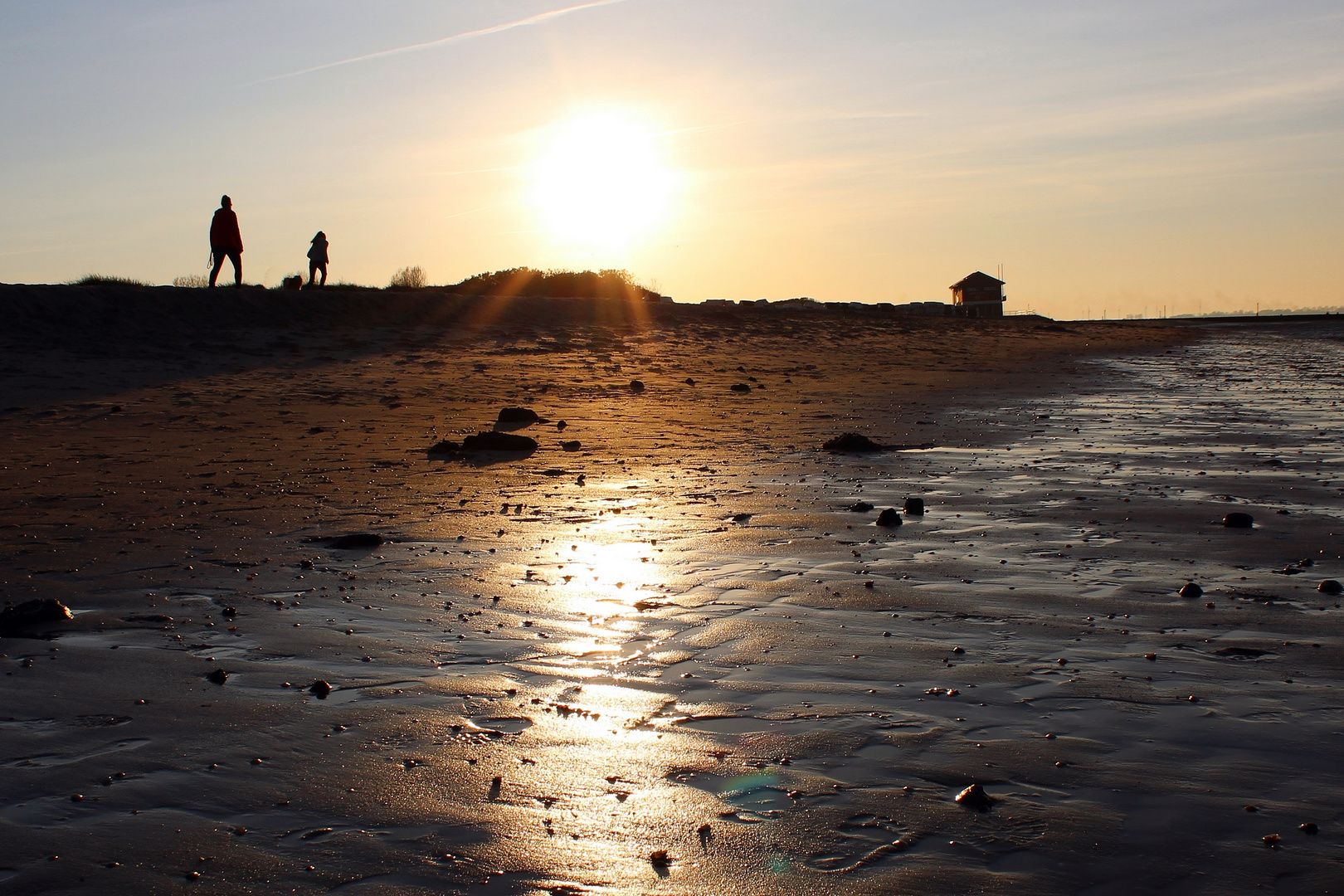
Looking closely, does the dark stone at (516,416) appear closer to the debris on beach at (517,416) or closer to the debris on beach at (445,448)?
the debris on beach at (517,416)

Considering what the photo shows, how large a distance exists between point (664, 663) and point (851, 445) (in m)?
6.58

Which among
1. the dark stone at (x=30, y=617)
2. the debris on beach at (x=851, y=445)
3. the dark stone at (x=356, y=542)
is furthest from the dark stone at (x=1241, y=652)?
the debris on beach at (x=851, y=445)

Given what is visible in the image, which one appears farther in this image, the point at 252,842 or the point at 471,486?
the point at 471,486

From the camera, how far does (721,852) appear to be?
3.07 meters

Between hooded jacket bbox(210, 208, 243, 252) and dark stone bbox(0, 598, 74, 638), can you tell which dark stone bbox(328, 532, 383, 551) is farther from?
hooded jacket bbox(210, 208, 243, 252)

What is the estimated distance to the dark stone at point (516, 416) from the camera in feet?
42.4

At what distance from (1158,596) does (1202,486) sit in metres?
3.74

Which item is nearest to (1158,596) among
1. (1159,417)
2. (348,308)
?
(1159,417)

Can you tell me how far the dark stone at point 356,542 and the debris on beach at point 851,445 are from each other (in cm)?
537

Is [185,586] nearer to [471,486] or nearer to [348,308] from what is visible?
[471,486]

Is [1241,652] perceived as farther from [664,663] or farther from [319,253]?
[319,253]

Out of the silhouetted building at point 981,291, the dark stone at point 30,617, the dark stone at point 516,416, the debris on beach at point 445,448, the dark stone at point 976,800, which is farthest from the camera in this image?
the silhouetted building at point 981,291

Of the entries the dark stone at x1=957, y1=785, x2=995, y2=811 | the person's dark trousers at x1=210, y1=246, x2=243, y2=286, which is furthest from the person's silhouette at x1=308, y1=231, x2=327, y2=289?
the dark stone at x1=957, y1=785, x2=995, y2=811

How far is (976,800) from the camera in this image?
10.9 feet
